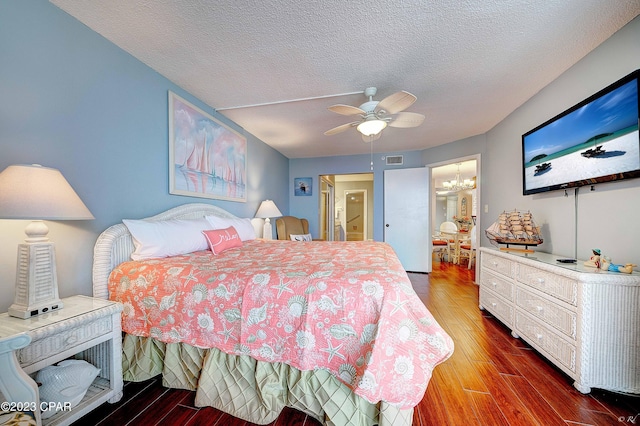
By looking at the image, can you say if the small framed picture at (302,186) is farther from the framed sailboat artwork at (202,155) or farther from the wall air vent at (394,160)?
the framed sailboat artwork at (202,155)

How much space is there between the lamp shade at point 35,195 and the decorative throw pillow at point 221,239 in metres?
0.95

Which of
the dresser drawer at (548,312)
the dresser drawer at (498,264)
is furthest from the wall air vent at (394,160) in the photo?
the dresser drawer at (548,312)

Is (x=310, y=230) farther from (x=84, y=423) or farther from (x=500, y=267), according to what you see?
(x=84, y=423)

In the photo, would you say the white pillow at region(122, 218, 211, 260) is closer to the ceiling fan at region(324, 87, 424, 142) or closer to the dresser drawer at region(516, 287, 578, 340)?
the ceiling fan at region(324, 87, 424, 142)

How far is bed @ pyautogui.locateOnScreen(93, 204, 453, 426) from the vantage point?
1058 millimetres

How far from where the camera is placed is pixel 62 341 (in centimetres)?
112

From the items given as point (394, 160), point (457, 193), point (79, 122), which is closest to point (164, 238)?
point (79, 122)

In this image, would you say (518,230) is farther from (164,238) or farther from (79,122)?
(79,122)

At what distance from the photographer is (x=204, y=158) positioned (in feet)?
8.71

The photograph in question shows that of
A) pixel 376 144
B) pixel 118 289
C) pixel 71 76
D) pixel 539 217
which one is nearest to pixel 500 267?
pixel 539 217

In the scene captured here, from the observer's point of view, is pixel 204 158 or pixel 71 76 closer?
pixel 71 76

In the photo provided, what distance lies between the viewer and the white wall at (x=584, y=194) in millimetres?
1561

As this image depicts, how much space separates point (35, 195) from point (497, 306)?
3.58m

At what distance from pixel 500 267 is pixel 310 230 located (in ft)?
11.6
